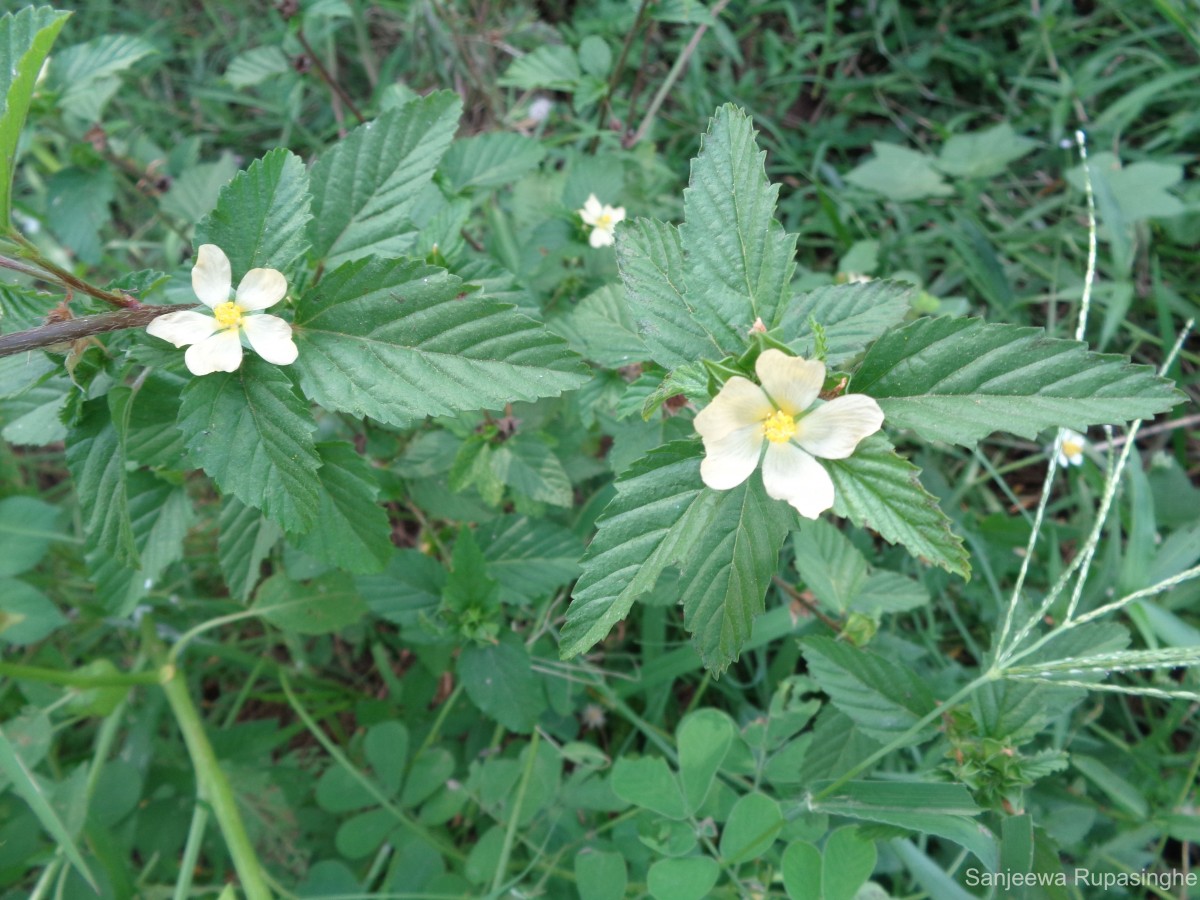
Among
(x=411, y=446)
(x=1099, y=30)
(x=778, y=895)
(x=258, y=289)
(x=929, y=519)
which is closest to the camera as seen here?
(x=929, y=519)

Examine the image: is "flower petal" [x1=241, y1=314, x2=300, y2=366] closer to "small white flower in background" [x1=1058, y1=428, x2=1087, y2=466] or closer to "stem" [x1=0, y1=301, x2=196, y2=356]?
"stem" [x1=0, y1=301, x2=196, y2=356]

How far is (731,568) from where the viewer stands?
1300 millimetres

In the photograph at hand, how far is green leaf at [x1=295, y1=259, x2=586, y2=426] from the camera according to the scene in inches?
52.9

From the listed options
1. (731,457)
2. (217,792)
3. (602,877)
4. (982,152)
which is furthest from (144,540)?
(982,152)

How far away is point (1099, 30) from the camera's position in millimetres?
3533

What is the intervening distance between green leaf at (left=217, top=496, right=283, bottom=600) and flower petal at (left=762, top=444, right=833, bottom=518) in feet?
3.84

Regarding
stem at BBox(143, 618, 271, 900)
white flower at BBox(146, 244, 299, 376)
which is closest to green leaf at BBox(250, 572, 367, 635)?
stem at BBox(143, 618, 271, 900)

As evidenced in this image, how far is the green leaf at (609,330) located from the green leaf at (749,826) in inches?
39.9

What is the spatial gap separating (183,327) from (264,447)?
24cm

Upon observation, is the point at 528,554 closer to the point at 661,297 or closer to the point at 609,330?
the point at 609,330

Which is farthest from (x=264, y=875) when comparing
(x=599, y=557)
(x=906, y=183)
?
(x=906, y=183)

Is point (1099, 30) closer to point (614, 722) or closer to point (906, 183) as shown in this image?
point (906, 183)

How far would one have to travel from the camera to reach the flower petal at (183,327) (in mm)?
1293

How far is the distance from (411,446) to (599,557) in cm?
109
